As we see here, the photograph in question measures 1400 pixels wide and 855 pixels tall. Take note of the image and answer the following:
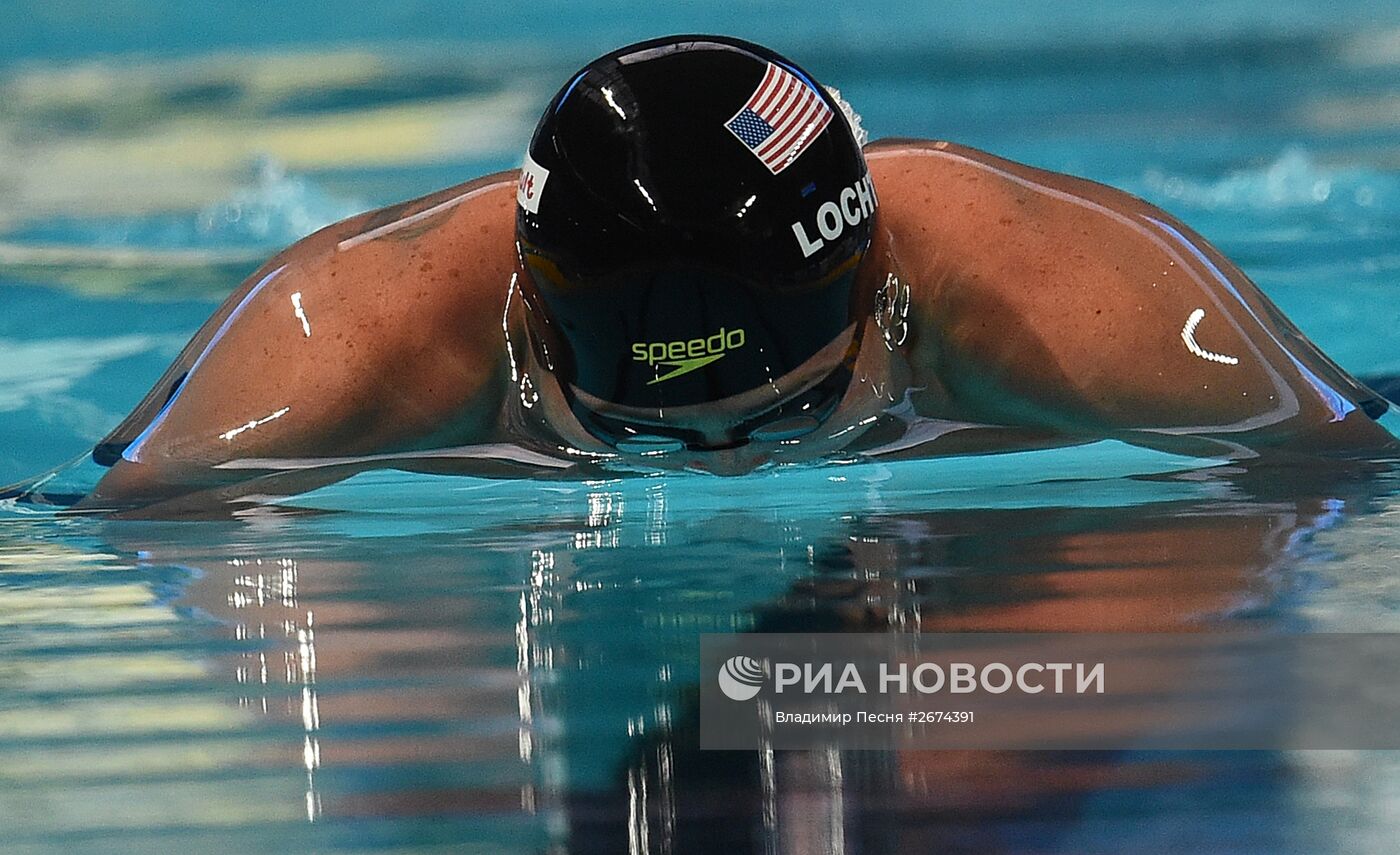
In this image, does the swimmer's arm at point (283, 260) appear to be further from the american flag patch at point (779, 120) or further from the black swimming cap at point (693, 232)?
the american flag patch at point (779, 120)

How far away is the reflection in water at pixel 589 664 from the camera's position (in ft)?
4.49

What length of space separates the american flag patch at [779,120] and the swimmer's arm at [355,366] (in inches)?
20.1

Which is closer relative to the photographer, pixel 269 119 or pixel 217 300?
pixel 217 300

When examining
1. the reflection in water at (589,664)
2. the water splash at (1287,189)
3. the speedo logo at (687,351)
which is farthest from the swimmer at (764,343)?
the water splash at (1287,189)

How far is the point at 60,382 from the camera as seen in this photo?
4.40 m

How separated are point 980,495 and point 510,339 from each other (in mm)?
727

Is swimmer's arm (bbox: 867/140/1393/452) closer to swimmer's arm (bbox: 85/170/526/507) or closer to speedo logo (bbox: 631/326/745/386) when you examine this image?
speedo logo (bbox: 631/326/745/386)

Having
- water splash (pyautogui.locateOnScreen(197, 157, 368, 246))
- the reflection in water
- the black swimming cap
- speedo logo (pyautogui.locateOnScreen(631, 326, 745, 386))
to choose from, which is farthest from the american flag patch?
water splash (pyautogui.locateOnScreen(197, 157, 368, 246))

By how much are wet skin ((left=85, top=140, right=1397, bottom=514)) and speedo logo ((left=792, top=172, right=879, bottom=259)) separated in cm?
11

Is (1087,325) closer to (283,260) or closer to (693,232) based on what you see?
(693,232)

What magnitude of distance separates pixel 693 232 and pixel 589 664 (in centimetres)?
58

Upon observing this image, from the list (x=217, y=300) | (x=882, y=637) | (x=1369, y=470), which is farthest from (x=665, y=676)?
(x=217, y=300)

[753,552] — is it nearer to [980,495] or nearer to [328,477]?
[980,495]

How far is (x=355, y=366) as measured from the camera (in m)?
2.38
